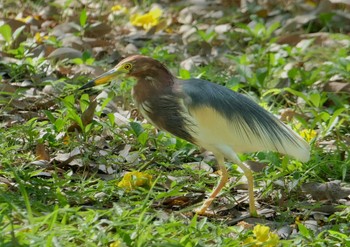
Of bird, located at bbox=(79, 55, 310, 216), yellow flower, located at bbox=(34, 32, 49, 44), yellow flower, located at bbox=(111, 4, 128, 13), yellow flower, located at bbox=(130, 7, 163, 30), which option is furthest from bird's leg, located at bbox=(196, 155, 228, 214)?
yellow flower, located at bbox=(111, 4, 128, 13)

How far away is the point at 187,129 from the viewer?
519cm

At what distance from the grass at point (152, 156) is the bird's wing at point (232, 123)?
0.21 m

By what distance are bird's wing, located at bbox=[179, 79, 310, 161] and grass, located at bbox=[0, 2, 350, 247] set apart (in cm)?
21

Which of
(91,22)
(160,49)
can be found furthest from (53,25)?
(160,49)

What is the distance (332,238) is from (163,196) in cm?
97

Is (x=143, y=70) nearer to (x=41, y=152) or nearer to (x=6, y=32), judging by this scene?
(x=41, y=152)

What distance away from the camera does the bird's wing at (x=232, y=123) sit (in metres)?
5.19

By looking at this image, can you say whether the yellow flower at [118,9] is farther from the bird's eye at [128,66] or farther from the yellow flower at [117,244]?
the yellow flower at [117,244]

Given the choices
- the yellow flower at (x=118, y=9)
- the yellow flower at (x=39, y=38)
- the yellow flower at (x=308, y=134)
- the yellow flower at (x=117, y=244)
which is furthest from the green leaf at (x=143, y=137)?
the yellow flower at (x=118, y=9)

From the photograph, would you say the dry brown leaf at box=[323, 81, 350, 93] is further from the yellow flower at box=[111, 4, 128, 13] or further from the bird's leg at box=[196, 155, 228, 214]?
the yellow flower at box=[111, 4, 128, 13]

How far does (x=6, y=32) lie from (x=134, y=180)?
106 inches

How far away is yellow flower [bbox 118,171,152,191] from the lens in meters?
5.21

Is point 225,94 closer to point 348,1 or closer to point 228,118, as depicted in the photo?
point 228,118

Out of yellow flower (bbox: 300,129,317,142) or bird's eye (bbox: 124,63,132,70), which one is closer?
bird's eye (bbox: 124,63,132,70)
